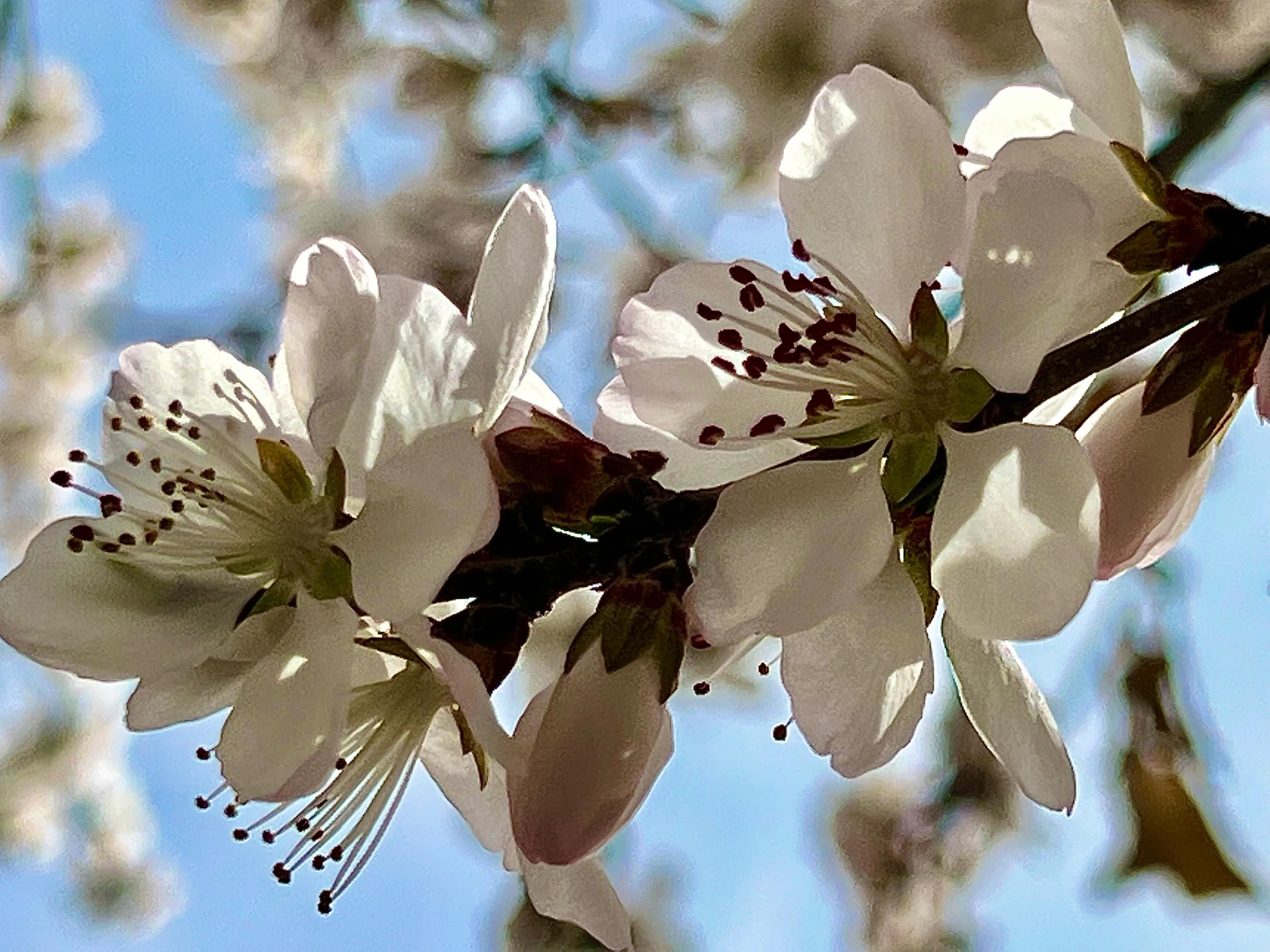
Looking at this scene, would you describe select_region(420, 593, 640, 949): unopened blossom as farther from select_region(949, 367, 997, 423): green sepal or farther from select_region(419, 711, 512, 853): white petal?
select_region(949, 367, 997, 423): green sepal

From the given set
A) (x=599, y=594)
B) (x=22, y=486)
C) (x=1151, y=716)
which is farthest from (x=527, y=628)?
(x=22, y=486)

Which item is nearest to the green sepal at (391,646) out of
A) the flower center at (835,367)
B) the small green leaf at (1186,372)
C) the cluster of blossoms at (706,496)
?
the cluster of blossoms at (706,496)

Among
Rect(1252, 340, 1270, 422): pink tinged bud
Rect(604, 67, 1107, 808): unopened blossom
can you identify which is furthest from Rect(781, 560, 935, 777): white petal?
Rect(1252, 340, 1270, 422): pink tinged bud

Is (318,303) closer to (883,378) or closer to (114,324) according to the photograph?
(883,378)

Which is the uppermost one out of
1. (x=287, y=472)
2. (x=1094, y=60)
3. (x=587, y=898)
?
(x=1094, y=60)

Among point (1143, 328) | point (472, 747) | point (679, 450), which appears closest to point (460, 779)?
point (472, 747)

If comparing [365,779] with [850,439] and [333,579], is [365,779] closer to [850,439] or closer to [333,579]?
[333,579]

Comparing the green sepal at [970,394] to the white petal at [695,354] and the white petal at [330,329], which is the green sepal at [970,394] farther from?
the white petal at [330,329]
